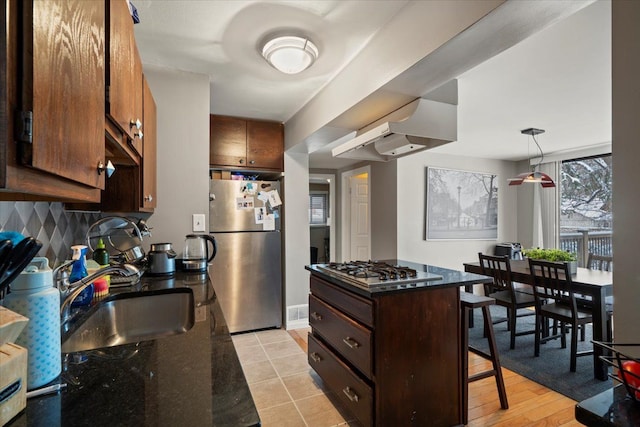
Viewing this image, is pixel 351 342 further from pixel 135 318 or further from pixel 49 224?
pixel 49 224

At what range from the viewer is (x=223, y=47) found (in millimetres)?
2037

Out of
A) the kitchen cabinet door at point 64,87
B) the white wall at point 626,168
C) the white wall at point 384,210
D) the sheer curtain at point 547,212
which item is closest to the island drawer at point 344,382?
the white wall at point 626,168

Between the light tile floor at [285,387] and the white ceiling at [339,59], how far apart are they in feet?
6.64

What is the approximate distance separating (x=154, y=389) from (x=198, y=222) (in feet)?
6.37

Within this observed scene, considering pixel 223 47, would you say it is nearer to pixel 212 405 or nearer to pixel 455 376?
pixel 212 405

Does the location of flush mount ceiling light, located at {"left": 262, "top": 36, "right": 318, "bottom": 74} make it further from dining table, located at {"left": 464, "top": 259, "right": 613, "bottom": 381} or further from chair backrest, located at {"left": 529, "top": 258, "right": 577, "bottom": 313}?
dining table, located at {"left": 464, "top": 259, "right": 613, "bottom": 381}

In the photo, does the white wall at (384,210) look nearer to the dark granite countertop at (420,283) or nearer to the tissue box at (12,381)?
the dark granite countertop at (420,283)

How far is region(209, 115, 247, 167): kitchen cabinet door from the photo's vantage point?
316 cm

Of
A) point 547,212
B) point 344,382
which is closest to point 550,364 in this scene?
point 344,382

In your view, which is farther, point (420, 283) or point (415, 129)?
point (415, 129)

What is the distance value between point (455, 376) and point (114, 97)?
6.73 feet

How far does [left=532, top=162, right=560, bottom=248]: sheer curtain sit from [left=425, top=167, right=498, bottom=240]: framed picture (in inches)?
23.8

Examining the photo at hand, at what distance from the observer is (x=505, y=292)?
3355 millimetres

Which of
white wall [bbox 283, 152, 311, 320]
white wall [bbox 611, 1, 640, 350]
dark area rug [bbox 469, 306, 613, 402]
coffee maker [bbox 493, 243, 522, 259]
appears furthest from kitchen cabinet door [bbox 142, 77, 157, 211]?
coffee maker [bbox 493, 243, 522, 259]
